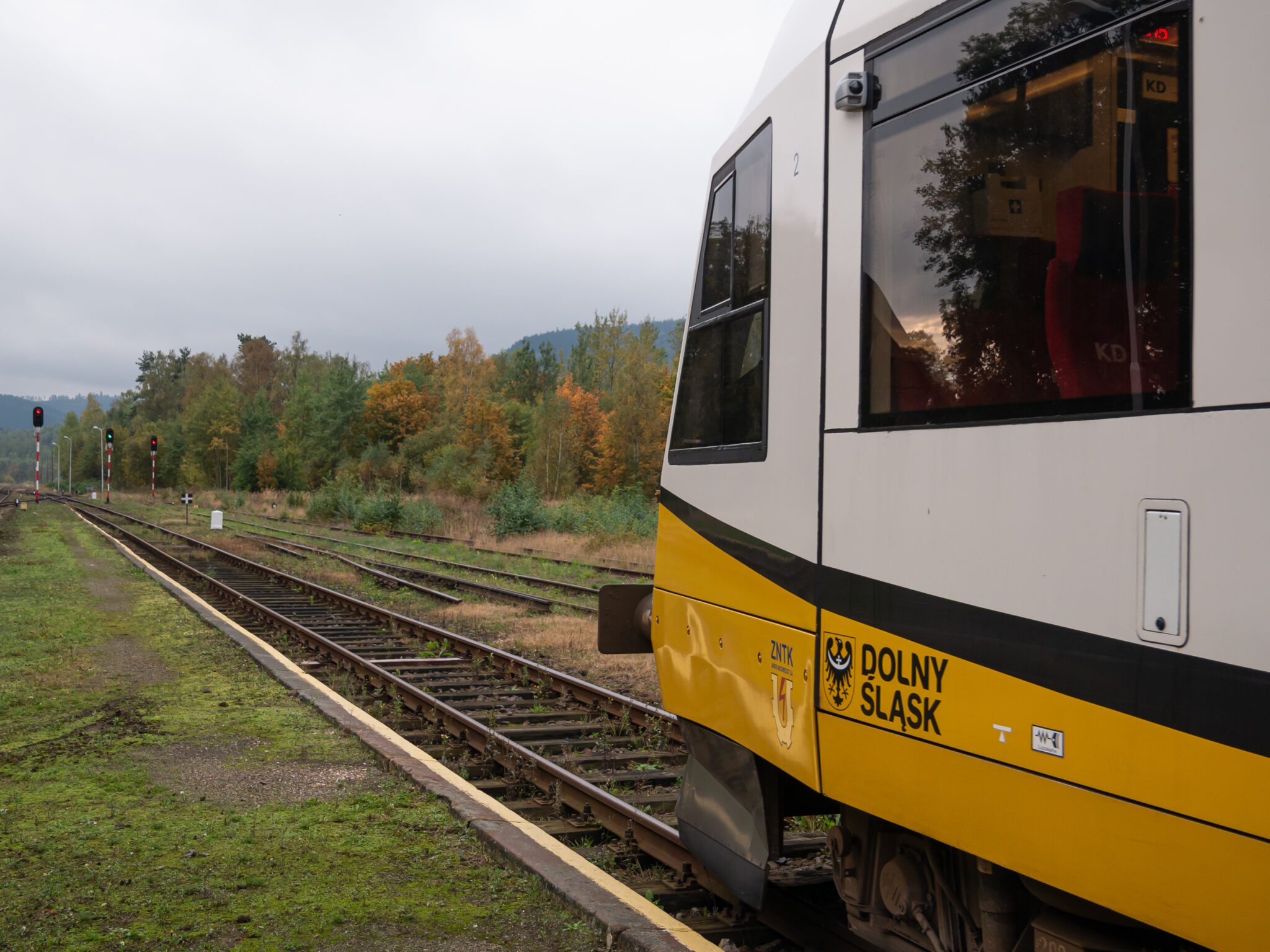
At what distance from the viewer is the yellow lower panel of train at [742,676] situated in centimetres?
345

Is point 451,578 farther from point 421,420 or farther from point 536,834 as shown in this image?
point 421,420

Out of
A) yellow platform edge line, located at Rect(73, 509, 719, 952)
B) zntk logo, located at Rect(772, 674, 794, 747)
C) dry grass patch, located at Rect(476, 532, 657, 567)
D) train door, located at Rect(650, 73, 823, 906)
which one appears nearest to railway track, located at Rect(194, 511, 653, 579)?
dry grass patch, located at Rect(476, 532, 657, 567)

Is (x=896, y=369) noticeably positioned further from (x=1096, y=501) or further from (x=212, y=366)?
(x=212, y=366)

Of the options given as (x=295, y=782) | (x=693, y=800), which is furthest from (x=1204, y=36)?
(x=295, y=782)

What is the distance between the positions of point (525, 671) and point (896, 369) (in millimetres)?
8599

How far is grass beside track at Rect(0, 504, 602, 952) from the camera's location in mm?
4770

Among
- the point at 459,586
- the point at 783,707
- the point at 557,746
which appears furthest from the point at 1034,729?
the point at 459,586

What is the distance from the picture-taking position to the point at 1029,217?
2648mm

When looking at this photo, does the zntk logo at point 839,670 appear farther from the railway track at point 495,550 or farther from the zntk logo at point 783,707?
the railway track at point 495,550

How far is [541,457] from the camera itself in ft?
170

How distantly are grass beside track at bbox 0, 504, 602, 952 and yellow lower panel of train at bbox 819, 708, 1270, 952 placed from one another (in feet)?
7.18

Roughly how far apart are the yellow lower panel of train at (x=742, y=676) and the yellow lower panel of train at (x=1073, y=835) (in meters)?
0.27

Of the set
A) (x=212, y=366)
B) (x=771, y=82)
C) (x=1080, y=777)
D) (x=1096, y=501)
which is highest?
(x=212, y=366)

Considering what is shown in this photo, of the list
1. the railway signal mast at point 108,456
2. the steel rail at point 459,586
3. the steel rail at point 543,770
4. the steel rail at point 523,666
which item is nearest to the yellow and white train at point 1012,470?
the steel rail at point 543,770
